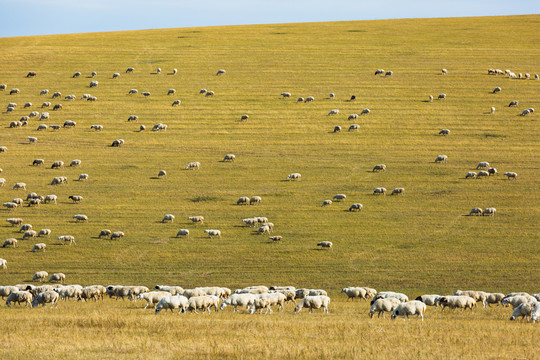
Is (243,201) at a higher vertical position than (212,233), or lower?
higher

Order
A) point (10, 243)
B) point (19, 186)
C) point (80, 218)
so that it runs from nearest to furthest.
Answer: point (10, 243)
point (80, 218)
point (19, 186)

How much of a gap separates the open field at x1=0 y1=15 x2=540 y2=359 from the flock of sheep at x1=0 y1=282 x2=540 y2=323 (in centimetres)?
96

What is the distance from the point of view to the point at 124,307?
93.4ft

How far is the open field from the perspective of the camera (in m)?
19.9

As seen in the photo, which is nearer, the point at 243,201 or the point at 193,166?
the point at 243,201

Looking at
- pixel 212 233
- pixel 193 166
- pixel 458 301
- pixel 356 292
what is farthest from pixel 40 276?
pixel 193 166

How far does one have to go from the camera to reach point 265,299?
27.0 m

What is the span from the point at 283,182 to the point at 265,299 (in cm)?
3172

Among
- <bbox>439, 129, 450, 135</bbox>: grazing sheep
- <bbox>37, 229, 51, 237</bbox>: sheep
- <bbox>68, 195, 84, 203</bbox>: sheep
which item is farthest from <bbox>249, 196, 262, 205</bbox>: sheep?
<bbox>439, 129, 450, 135</bbox>: grazing sheep

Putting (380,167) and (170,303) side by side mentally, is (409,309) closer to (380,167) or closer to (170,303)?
(170,303)

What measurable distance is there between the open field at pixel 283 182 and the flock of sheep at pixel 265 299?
3.16 feet

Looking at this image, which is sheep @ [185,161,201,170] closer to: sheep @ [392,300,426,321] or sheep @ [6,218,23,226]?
sheep @ [6,218,23,226]

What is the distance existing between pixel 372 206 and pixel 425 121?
25641mm

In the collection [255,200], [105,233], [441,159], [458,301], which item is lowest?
[105,233]
